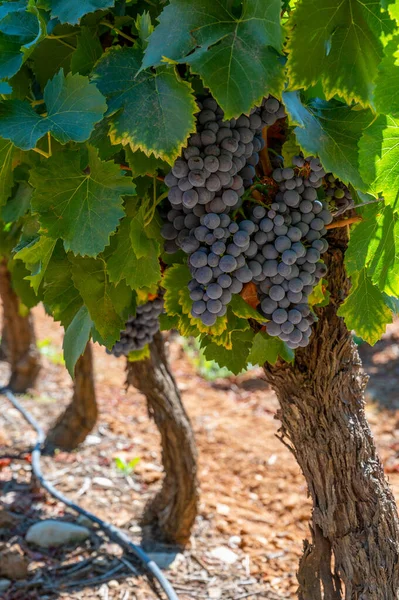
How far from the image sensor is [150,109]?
1.09 meters

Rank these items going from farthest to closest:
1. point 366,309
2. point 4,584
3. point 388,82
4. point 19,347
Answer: point 19,347 → point 4,584 → point 366,309 → point 388,82

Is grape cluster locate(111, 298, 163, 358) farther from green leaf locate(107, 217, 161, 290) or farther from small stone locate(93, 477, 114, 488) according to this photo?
small stone locate(93, 477, 114, 488)

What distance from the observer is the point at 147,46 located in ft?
3.51

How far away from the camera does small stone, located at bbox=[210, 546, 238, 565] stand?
2.84 metres

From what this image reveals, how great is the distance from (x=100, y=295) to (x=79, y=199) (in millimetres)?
247

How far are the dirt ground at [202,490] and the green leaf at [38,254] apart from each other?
5.05 feet

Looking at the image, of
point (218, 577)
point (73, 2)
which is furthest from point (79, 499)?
point (73, 2)

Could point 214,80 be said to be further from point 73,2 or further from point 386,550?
point 386,550

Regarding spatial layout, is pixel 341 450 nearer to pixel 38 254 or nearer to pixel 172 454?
pixel 38 254

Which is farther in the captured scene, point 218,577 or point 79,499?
point 79,499

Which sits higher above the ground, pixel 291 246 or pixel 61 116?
pixel 61 116

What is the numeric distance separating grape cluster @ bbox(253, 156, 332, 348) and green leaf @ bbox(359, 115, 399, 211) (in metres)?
0.14

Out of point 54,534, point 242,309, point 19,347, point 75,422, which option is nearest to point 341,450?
point 242,309

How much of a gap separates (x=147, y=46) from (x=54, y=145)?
1.24 feet
